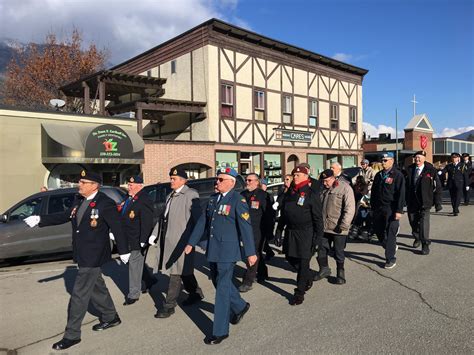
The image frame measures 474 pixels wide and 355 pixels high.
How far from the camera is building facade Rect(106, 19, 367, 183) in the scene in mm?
19328

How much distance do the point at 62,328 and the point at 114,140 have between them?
37.9 ft

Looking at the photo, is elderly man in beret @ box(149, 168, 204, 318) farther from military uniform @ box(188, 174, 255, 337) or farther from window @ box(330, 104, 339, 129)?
window @ box(330, 104, 339, 129)

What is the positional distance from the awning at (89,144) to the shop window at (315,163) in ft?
40.3

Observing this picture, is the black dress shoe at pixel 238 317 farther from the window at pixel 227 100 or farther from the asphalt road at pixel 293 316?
the window at pixel 227 100

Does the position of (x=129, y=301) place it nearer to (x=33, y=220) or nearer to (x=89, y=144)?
(x=33, y=220)

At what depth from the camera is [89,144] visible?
14.8 metres

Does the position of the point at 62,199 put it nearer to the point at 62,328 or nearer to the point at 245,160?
the point at 62,328

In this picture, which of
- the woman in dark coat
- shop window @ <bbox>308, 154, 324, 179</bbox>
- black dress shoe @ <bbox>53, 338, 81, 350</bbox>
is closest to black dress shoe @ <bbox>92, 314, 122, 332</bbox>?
black dress shoe @ <bbox>53, 338, 81, 350</bbox>

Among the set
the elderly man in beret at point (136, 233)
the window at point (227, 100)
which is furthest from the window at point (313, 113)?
the elderly man in beret at point (136, 233)

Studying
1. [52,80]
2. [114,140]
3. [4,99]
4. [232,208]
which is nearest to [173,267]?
[232,208]

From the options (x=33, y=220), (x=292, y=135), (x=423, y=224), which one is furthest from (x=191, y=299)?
(x=292, y=135)

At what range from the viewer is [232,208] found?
176 inches

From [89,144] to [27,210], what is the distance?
21.6 ft

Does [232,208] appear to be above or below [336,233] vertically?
above
